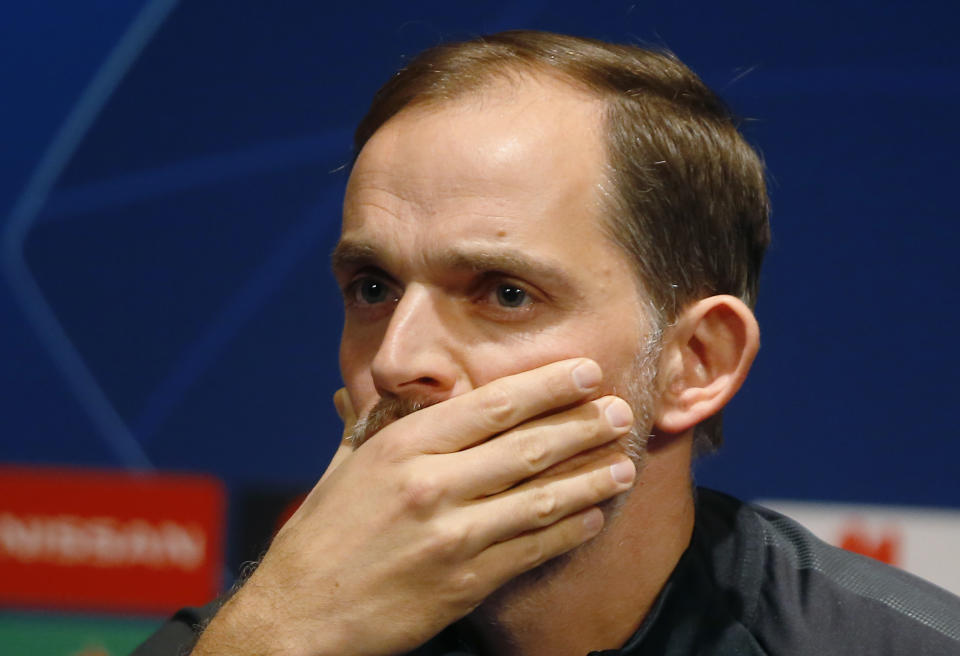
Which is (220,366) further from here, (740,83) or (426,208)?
(740,83)

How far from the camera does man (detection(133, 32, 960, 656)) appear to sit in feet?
4.48

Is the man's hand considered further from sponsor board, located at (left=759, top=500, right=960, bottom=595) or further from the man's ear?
sponsor board, located at (left=759, top=500, right=960, bottom=595)

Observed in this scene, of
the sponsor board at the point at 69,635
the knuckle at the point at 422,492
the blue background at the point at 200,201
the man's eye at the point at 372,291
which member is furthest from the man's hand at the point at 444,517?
the sponsor board at the point at 69,635

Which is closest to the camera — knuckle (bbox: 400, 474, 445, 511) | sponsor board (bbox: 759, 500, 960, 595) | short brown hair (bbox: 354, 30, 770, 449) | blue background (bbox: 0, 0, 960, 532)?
knuckle (bbox: 400, 474, 445, 511)

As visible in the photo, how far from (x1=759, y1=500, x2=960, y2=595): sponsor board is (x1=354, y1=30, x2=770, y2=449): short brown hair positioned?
836 mm

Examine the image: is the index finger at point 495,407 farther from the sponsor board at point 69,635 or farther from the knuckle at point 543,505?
the sponsor board at point 69,635

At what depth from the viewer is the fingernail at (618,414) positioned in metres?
1.40

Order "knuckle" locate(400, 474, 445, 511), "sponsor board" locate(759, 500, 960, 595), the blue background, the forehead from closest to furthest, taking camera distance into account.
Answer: "knuckle" locate(400, 474, 445, 511) → the forehead → "sponsor board" locate(759, 500, 960, 595) → the blue background

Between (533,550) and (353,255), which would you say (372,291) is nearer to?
(353,255)

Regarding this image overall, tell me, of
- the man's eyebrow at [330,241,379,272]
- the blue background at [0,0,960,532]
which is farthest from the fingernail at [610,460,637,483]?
the blue background at [0,0,960,532]

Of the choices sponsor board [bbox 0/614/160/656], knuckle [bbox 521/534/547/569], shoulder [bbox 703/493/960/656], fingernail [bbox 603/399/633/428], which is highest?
fingernail [bbox 603/399/633/428]

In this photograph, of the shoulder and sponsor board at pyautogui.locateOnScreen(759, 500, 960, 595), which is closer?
the shoulder

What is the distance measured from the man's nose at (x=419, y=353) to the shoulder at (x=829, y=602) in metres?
0.61

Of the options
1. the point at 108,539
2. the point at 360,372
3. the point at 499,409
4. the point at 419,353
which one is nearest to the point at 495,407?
the point at 499,409
